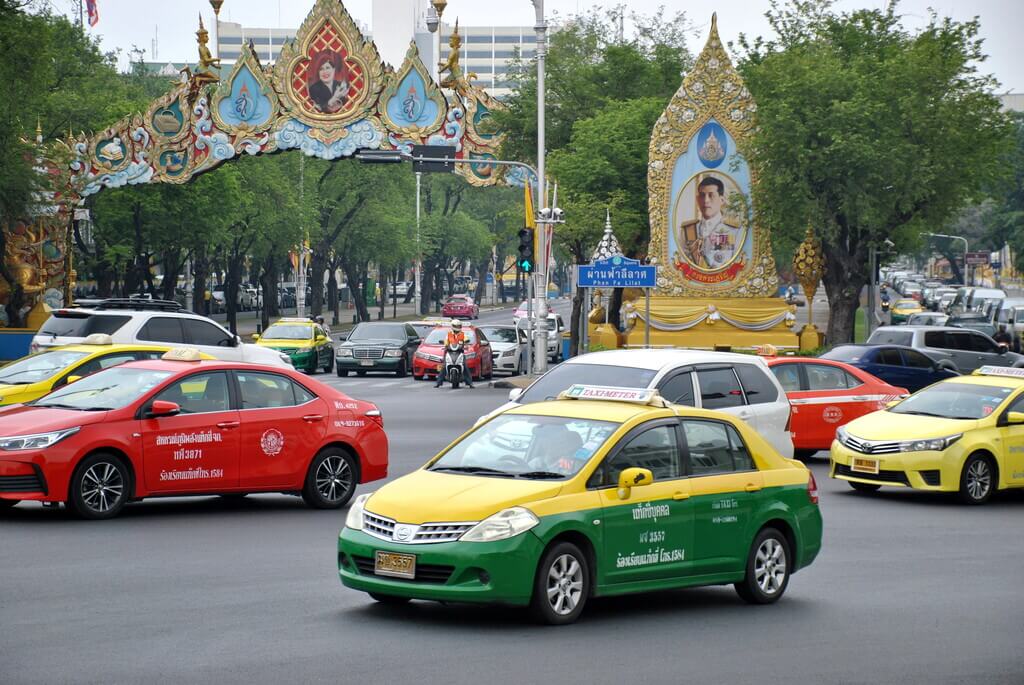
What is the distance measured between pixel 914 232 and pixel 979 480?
36595 mm

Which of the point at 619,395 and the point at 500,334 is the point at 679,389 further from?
the point at 500,334

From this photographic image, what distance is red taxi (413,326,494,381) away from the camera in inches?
1774

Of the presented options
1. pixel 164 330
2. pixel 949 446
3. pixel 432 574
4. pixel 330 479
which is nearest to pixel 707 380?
pixel 949 446

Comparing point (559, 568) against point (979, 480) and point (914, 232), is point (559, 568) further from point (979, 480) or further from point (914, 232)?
point (914, 232)

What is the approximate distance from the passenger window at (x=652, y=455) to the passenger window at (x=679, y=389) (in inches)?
208

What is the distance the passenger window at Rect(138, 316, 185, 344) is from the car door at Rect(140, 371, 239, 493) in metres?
11.0

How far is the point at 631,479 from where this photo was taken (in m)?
10.4

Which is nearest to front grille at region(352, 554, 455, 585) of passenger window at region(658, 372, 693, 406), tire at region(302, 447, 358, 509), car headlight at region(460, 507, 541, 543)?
car headlight at region(460, 507, 541, 543)

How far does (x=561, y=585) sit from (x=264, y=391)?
656 cm

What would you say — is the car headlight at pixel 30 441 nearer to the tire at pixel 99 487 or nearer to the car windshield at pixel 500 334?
the tire at pixel 99 487

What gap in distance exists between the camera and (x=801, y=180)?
47.3m

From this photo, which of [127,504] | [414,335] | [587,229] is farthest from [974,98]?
[127,504]

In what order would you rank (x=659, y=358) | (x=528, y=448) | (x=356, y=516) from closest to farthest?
(x=356, y=516) < (x=528, y=448) < (x=659, y=358)

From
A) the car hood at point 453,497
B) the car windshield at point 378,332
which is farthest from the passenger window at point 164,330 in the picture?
the car windshield at point 378,332
